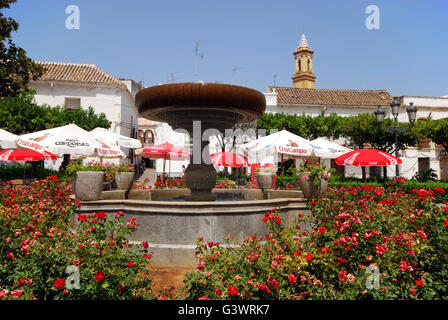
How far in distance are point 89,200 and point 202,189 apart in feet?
6.64

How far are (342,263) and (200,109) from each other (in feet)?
11.0

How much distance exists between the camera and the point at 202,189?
18.9ft

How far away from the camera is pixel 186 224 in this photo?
13.8ft

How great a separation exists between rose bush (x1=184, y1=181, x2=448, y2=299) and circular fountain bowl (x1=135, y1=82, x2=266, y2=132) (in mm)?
2355

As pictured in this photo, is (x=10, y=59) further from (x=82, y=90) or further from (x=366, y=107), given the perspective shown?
(x=366, y=107)

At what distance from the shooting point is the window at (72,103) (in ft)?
83.6

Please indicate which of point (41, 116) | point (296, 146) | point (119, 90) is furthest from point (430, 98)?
point (41, 116)

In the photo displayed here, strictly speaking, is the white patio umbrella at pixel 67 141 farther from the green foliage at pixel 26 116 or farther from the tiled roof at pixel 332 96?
the tiled roof at pixel 332 96

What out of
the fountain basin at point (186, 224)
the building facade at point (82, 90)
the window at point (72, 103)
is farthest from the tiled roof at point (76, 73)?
the fountain basin at point (186, 224)

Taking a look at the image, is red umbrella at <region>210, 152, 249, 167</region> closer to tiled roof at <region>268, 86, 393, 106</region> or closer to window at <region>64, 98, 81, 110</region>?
window at <region>64, 98, 81, 110</region>

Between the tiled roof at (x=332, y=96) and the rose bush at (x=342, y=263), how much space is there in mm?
28773

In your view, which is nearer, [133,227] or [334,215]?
[133,227]

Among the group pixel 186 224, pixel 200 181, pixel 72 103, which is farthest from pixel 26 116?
pixel 186 224
